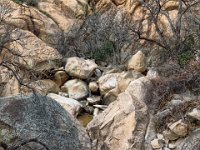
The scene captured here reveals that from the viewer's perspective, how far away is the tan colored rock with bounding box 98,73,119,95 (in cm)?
1551

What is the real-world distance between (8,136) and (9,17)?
35.3 ft

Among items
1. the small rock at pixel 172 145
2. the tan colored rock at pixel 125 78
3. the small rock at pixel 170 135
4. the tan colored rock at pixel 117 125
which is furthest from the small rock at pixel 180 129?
the tan colored rock at pixel 125 78

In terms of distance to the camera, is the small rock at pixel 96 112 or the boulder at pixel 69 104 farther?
the small rock at pixel 96 112

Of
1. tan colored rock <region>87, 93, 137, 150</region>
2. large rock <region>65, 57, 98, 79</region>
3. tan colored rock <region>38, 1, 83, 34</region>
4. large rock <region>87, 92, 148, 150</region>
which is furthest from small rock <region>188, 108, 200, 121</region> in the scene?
tan colored rock <region>38, 1, 83, 34</region>

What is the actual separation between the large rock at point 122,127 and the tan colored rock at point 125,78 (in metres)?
2.89

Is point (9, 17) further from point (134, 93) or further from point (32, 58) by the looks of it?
point (134, 93)

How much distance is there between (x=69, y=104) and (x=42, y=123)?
366 cm

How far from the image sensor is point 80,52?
19.8 meters

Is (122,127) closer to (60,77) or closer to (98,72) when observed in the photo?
(98,72)

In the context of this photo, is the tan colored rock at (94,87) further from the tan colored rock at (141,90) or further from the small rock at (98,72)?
the tan colored rock at (141,90)

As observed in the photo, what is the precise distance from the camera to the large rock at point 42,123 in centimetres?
1049

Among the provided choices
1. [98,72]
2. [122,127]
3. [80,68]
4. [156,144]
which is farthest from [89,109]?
[156,144]

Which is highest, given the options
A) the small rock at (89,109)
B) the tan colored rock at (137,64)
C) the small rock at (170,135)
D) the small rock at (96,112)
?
the tan colored rock at (137,64)

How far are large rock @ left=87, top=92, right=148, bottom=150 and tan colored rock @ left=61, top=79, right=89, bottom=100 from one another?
3.83 metres
